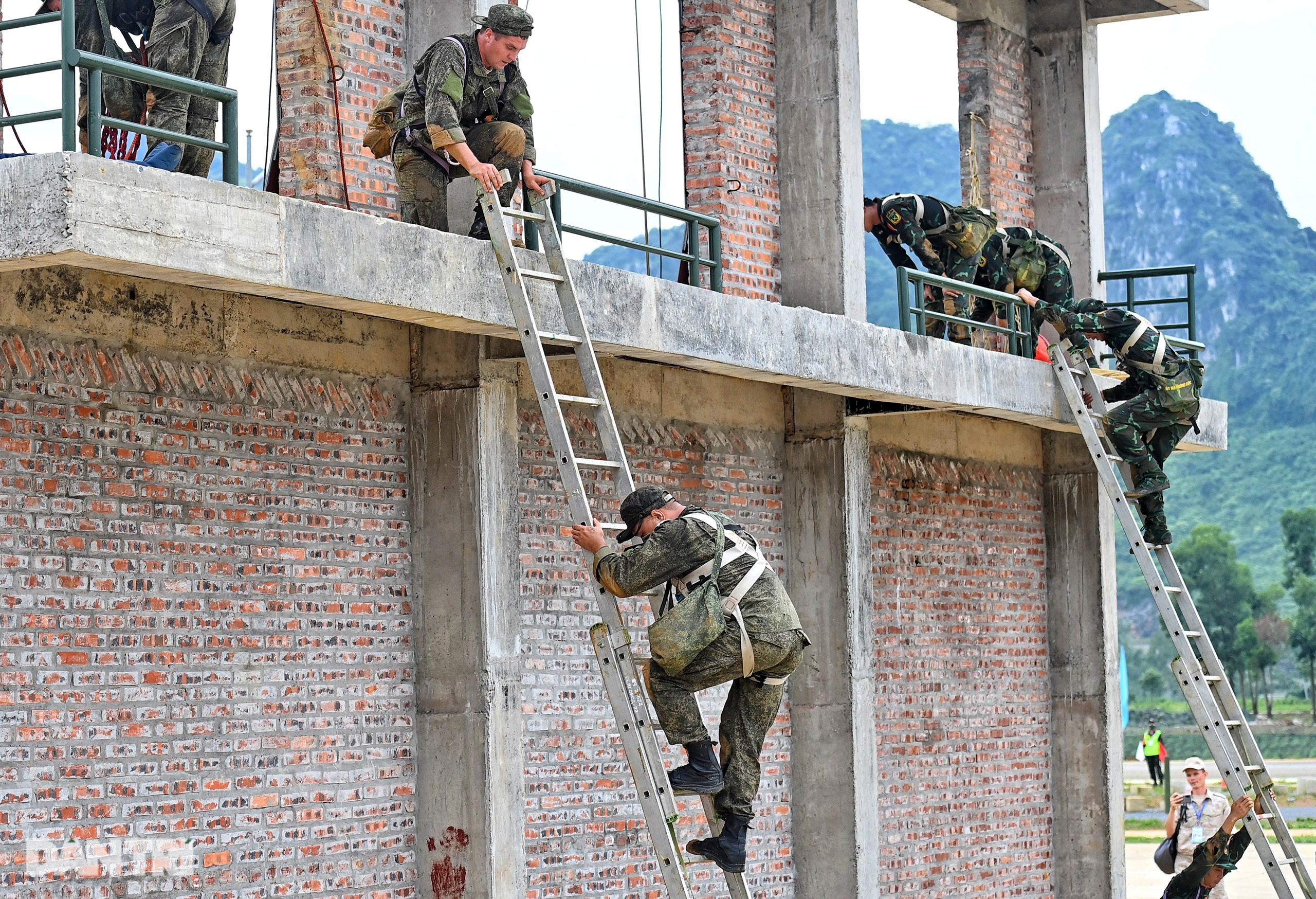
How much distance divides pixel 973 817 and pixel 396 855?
592cm

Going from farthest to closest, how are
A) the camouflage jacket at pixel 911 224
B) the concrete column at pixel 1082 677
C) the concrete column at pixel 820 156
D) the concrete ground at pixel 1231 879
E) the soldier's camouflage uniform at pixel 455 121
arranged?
1. the concrete ground at pixel 1231 879
2. the concrete column at pixel 1082 677
3. the camouflage jacket at pixel 911 224
4. the concrete column at pixel 820 156
5. the soldier's camouflage uniform at pixel 455 121

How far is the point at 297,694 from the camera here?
864cm

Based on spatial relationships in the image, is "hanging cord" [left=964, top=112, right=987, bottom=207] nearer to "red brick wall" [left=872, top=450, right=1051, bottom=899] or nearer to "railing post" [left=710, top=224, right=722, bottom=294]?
"red brick wall" [left=872, top=450, right=1051, bottom=899]

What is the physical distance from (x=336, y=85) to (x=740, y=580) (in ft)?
11.2

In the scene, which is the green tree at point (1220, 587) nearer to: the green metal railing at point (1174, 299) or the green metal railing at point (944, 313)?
the green metal railing at point (1174, 299)

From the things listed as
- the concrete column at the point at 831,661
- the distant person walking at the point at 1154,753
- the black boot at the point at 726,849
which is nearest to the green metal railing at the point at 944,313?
the concrete column at the point at 831,661

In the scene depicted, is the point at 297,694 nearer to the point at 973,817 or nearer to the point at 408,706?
the point at 408,706

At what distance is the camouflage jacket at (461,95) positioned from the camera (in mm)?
8281

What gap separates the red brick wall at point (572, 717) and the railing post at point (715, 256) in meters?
0.98

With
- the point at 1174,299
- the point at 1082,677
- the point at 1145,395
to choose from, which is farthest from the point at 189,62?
the point at 1082,677

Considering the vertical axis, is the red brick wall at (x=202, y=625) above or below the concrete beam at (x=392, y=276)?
below

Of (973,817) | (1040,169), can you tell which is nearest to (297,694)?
(973,817)

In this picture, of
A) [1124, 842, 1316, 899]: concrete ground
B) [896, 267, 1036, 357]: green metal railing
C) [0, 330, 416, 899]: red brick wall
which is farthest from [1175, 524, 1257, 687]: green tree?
[0, 330, 416, 899]: red brick wall

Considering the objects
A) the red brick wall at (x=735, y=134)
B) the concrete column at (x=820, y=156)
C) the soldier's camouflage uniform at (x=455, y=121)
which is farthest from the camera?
the concrete column at (x=820, y=156)
